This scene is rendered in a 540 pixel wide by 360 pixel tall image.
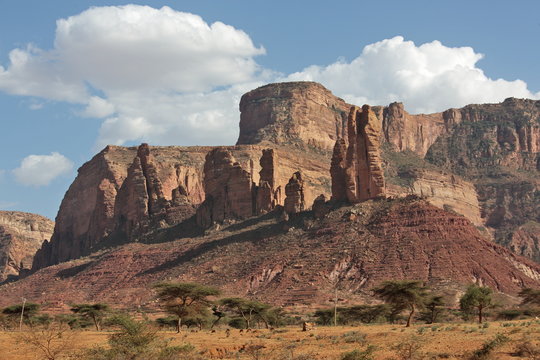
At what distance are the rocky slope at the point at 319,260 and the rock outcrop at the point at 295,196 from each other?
243 centimetres

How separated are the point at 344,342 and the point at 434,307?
28553 mm

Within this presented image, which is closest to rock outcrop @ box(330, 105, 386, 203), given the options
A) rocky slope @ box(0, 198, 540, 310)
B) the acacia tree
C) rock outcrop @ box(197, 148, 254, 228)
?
rocky slope @ box(0, 198, 540, 310)

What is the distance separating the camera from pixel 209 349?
56.5m

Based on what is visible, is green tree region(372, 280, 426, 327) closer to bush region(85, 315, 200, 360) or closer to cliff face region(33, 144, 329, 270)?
bush region(85, 315, 200, 360)

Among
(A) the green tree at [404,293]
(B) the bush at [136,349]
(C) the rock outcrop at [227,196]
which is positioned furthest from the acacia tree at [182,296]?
(C) the rock outcrop at [227,196]

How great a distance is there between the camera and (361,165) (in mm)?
132000

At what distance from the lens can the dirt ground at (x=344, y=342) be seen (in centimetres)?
5078

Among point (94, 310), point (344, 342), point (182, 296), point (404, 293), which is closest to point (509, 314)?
point (404, 293)

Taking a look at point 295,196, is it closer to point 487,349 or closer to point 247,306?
point 247,306

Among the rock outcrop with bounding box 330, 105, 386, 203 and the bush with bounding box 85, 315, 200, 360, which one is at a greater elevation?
the rock outcrop with bounding box 330, 105, 386, 203

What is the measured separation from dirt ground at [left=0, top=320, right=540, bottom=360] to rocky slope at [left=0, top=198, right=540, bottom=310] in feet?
139

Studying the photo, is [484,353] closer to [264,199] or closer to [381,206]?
[381,206]

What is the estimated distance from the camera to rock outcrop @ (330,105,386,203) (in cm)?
13162

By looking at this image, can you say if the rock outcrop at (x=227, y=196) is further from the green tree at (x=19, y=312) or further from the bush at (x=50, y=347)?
the bush at (x=50, y=347)
